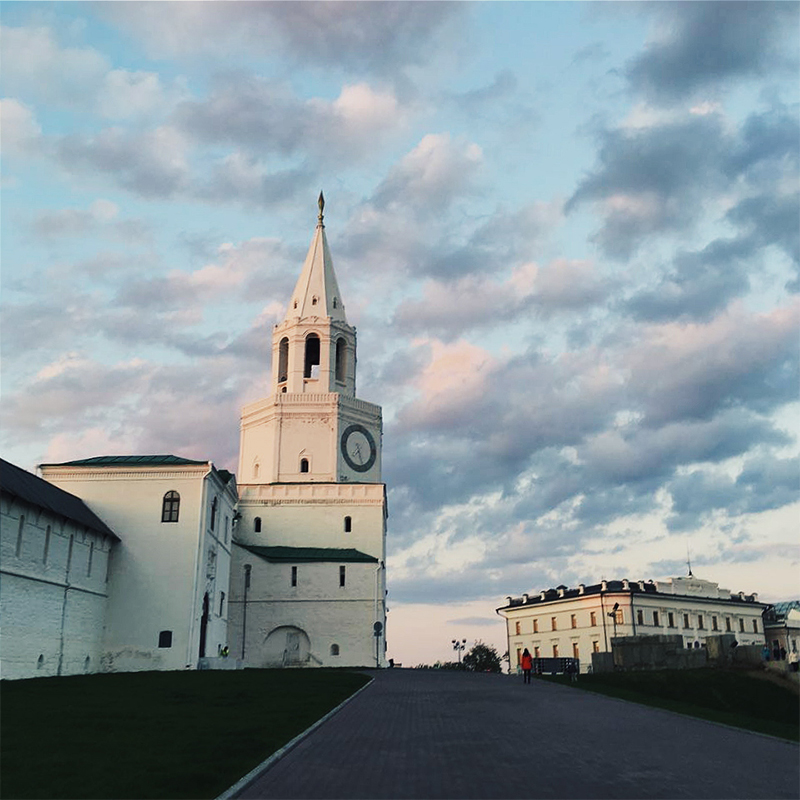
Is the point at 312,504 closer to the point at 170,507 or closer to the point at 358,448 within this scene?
the point at 358,448

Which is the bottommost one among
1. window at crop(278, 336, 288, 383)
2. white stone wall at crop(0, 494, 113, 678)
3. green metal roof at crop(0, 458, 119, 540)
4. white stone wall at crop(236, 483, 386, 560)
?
white stone wall at crop(0, 494, 113, 678)

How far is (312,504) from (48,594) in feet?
85.2

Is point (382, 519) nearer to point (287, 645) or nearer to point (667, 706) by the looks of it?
point (287, 645)

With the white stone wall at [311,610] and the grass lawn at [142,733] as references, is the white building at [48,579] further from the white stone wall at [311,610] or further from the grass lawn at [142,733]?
the white stone wall at [311,610]

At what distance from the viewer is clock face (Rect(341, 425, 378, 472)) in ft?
205

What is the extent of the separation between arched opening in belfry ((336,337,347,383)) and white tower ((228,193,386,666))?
0.11 m

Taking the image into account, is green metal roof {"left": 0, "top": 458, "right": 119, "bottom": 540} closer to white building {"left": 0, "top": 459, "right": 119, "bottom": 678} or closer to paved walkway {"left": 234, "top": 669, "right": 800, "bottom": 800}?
white building {"left": 0, "top": 459, "right": 119, "bottom": 678}

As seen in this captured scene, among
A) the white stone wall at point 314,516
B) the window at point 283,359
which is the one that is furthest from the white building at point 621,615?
the window at point 283,359

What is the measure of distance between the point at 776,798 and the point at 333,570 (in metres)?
46.0

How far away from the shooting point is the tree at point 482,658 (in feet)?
349

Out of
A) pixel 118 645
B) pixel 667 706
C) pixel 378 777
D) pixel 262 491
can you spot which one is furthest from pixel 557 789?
pixel 262 491

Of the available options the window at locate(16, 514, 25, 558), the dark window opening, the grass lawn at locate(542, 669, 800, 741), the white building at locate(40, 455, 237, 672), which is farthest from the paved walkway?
the dark window opening

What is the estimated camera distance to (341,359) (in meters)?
65.2

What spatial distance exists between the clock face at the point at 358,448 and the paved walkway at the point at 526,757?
133 ft
